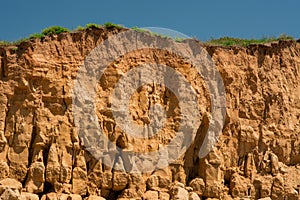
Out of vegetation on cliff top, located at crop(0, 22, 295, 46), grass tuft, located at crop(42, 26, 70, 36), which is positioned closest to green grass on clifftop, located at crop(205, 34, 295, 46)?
vegetation on cliff top, located at crop(0, 22, 295, 46)

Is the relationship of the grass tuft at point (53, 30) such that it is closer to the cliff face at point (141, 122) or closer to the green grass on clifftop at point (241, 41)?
the cliff face at point (141, 122)

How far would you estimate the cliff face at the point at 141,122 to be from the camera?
23984 millimetres

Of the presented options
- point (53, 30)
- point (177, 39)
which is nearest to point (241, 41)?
point (177, 39)

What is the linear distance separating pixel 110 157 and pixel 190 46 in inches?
241

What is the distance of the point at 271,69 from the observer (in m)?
Answer: 28.5

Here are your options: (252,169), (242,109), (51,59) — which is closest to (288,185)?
(252,169)

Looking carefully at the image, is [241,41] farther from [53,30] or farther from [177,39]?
[53,30]

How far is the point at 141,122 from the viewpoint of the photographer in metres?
25.5

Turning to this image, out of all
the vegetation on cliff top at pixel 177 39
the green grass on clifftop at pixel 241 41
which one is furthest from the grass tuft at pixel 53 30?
the green grass on clifftop at pixel 241 41

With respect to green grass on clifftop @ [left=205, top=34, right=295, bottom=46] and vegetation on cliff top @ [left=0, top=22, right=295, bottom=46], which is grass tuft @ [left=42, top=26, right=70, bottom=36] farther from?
green grass on clifftop @ [left=205, top=34, right=295, bottom=46]

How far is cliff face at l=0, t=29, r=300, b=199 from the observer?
944 inches

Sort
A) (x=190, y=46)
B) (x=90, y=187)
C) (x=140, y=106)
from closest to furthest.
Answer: (x=90, y=187)
(x=140, y=106)
(x=190, y=46)

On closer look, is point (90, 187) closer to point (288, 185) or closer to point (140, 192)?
point (140, 192)

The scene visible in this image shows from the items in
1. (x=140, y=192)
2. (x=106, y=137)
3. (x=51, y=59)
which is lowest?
(x=140, y=192)
